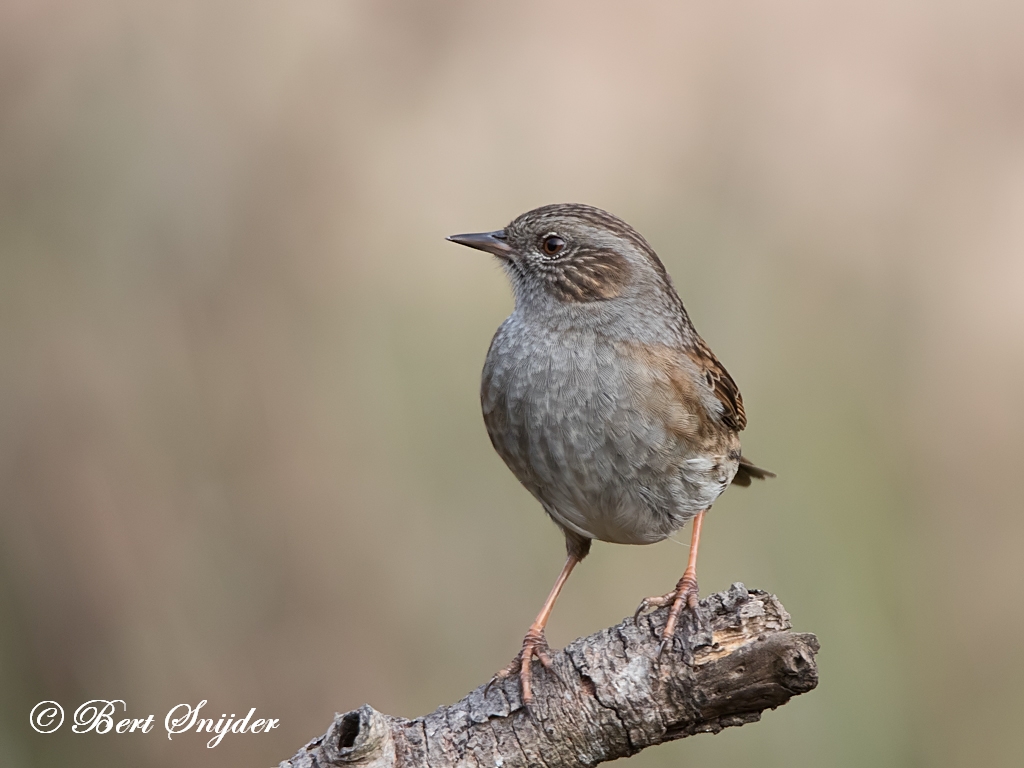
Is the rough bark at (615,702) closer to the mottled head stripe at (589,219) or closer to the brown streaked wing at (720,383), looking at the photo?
the brown streaked wing at (720,383)

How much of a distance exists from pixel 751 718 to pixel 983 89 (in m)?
4.77

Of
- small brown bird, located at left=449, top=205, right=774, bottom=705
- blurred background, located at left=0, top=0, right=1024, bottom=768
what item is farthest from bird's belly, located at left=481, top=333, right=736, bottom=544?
blurred background, located at left=0, top=0, right=1024, bottom=768

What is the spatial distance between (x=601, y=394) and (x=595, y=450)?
202 millimetres

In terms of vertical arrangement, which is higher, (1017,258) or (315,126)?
(315,126)

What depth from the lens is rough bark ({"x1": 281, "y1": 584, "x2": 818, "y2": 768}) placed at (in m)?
2.75

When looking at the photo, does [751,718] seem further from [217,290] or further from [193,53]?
[193,53]

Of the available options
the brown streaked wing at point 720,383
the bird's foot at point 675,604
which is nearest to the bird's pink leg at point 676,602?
the bird's foot at point 675,604

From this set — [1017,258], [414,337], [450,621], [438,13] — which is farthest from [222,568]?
[1017,258]

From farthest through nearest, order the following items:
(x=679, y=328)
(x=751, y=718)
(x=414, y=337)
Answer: (x=414, y=337), (x=679, y=328), (x=751, y=718)

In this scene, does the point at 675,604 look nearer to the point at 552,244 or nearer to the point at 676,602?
the point at 676,602

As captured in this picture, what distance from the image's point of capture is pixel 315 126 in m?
5.77

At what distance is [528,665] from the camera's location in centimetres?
324

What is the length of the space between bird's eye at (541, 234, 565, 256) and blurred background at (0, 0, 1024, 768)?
168 centimetres

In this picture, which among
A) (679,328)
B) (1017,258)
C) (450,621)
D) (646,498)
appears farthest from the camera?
(1017,258)
